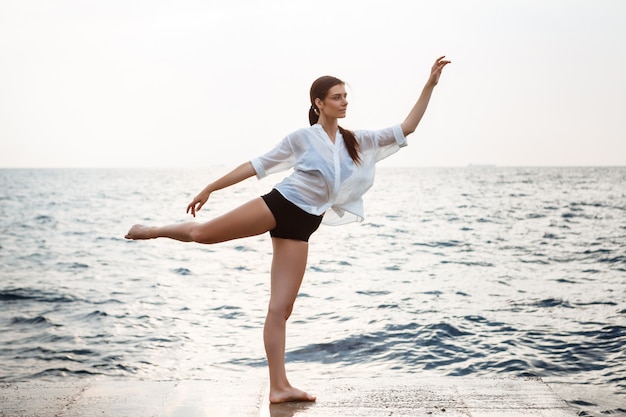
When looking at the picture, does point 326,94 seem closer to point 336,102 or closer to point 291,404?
point 336,102

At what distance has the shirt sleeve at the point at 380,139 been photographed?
15.4ft

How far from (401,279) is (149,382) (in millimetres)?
10729

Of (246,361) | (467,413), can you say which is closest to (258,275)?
(246,361)

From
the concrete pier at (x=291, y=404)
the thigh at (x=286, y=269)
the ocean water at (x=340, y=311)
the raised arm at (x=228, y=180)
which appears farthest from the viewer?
the ocean water at (x=340, y=311)

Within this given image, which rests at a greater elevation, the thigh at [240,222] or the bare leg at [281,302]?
the thigh at [240,222]

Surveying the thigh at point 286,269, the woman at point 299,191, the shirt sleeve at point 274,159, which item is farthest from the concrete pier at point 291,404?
the shirt sleeve at point 274,159

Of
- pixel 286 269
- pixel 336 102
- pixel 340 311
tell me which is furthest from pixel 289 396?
pixel 340 311

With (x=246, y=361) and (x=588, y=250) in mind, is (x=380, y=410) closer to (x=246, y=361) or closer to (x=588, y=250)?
(x=246, y=361)

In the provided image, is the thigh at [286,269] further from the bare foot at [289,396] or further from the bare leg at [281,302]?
the bare foot at [289,396]

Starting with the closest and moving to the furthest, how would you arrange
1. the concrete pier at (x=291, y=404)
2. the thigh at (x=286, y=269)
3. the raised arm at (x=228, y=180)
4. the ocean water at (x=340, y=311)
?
the raised arm at (x=228, y=180), the concrete pier at (x=291, y=404), the thigh at (x=286, y=269), the ocean water at (x=340, y=311)

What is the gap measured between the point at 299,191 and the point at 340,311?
7.28m

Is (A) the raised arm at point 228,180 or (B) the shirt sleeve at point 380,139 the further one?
(B) the shirt sleeve at point 380,139

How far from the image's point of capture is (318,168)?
Answer: 445cm

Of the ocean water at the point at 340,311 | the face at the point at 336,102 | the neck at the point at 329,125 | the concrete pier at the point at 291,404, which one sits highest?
the face at the point at 336,102
